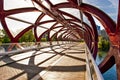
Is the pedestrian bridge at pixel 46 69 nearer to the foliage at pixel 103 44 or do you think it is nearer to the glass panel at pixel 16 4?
the glass panel at pixel 16 4

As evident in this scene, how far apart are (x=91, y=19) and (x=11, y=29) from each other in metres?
14.3

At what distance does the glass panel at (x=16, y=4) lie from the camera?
76.0ft

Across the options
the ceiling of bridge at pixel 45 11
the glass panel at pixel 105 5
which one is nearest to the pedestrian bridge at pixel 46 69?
the ceiling of bridge at pixel 45 11

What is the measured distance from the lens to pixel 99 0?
55.0 ft

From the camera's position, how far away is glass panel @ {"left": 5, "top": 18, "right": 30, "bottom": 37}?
1156 inches

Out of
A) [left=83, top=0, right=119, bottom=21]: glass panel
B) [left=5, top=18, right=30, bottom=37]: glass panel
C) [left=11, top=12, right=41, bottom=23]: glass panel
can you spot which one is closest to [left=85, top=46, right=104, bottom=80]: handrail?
[left=83, top=0, right=119, bottom=21]: glass panel

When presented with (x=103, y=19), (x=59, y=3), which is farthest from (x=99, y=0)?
(x=59, y=3)

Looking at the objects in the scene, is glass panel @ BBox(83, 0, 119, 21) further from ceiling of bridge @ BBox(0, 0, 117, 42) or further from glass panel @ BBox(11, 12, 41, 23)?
glass panel @ BBox(11, 12, 41, 23)

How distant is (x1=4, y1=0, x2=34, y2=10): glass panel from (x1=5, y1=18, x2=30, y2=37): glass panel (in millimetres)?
3714

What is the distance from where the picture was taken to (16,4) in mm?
24266

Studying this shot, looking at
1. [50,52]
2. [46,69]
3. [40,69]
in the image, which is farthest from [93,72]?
[50,52]

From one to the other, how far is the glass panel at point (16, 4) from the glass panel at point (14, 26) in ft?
12.2

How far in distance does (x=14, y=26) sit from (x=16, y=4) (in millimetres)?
7475

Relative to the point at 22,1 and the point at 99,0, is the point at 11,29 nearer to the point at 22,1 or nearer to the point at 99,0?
the point at 22,1
